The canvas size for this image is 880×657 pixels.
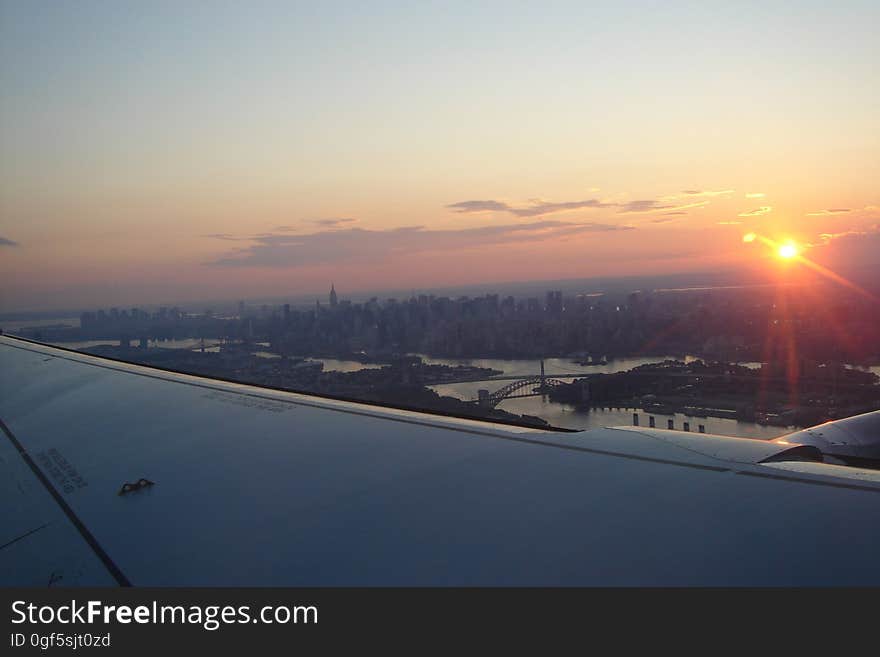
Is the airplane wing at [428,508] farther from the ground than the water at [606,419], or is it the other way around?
the airplane wing at [428,508]

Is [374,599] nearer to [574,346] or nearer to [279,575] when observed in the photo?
[279,575]

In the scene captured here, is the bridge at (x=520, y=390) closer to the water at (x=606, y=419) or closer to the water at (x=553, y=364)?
the water at (x=606, y=419)

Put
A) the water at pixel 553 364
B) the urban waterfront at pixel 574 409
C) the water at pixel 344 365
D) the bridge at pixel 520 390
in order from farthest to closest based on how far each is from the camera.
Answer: the water at pixel 344 365
the water at pixel 553 364
the bridge at pixel 520 390
the urban waterfront at pixel 574 409

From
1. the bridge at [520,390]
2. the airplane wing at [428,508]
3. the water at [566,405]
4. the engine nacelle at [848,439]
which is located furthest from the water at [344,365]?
the engine nacelle at [848,439]

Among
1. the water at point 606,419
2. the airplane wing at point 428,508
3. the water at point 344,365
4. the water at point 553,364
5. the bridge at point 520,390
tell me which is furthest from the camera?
the water at point 344,365

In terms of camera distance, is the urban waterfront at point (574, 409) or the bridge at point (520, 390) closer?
the urban waterfront at point (574, 409)

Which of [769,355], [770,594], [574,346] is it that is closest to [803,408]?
[769,355]

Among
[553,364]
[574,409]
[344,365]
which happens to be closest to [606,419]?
[574,409]

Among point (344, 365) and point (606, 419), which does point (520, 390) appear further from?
point (344, 365)
